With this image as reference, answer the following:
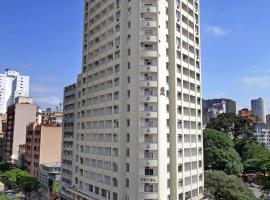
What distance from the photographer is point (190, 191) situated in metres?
52.6

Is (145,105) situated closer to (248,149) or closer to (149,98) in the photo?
(149,98)

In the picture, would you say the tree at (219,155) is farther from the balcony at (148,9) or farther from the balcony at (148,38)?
the balcony at (148,9)

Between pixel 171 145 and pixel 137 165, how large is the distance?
22.2ft

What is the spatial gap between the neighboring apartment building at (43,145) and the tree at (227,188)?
60.6 metres

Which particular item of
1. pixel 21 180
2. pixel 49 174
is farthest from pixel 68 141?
pixel 21 180

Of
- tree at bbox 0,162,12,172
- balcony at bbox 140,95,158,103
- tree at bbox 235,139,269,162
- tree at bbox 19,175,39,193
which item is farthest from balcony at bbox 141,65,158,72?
tree at bbox 0,162,12,172

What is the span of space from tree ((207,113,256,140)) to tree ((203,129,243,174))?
23631 mm

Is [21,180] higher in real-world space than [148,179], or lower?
lower

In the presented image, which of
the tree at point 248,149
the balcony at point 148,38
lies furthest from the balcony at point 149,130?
the tree at point 248,149

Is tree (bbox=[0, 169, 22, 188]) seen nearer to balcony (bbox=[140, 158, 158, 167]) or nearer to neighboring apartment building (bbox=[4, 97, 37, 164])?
neighboring apartment building (bbox=[4, 97, 37, 164])

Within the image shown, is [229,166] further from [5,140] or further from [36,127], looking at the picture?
[5,140]

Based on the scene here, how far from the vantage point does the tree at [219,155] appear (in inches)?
3036

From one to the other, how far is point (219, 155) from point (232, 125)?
106ft

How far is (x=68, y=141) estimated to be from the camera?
244ft
